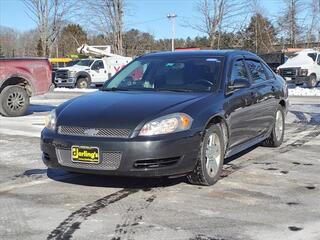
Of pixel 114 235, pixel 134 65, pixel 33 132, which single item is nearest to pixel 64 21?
pixel 33 132

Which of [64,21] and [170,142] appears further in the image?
[64,21]

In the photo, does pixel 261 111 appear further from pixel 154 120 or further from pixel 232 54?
pixel 154 120

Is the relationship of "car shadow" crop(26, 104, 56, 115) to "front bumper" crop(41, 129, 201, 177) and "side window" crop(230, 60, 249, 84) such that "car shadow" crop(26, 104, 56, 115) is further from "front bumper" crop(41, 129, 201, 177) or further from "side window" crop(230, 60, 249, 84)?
"front bumper" crop(41, 129, 201, 177)

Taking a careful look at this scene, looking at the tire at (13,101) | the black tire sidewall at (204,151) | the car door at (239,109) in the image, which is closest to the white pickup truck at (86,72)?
the tire at (13,101)

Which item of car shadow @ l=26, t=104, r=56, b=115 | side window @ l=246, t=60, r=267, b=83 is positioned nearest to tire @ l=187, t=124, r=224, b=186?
side window @ l=246, t=60, r=267, b=83

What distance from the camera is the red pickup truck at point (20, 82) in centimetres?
1334

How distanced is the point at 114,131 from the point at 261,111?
2.85 metres

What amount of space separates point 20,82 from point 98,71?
717 inches

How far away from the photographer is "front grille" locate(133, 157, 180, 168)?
541cm

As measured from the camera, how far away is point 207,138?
5855mm

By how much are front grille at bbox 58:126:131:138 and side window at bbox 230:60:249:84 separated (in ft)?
6.02

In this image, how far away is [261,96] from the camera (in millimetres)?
7574

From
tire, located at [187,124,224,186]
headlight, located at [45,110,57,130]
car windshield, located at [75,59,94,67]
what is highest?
car windshield, located at [75,59,94,67]

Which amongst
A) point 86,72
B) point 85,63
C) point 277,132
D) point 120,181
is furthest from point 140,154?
point 85,63
